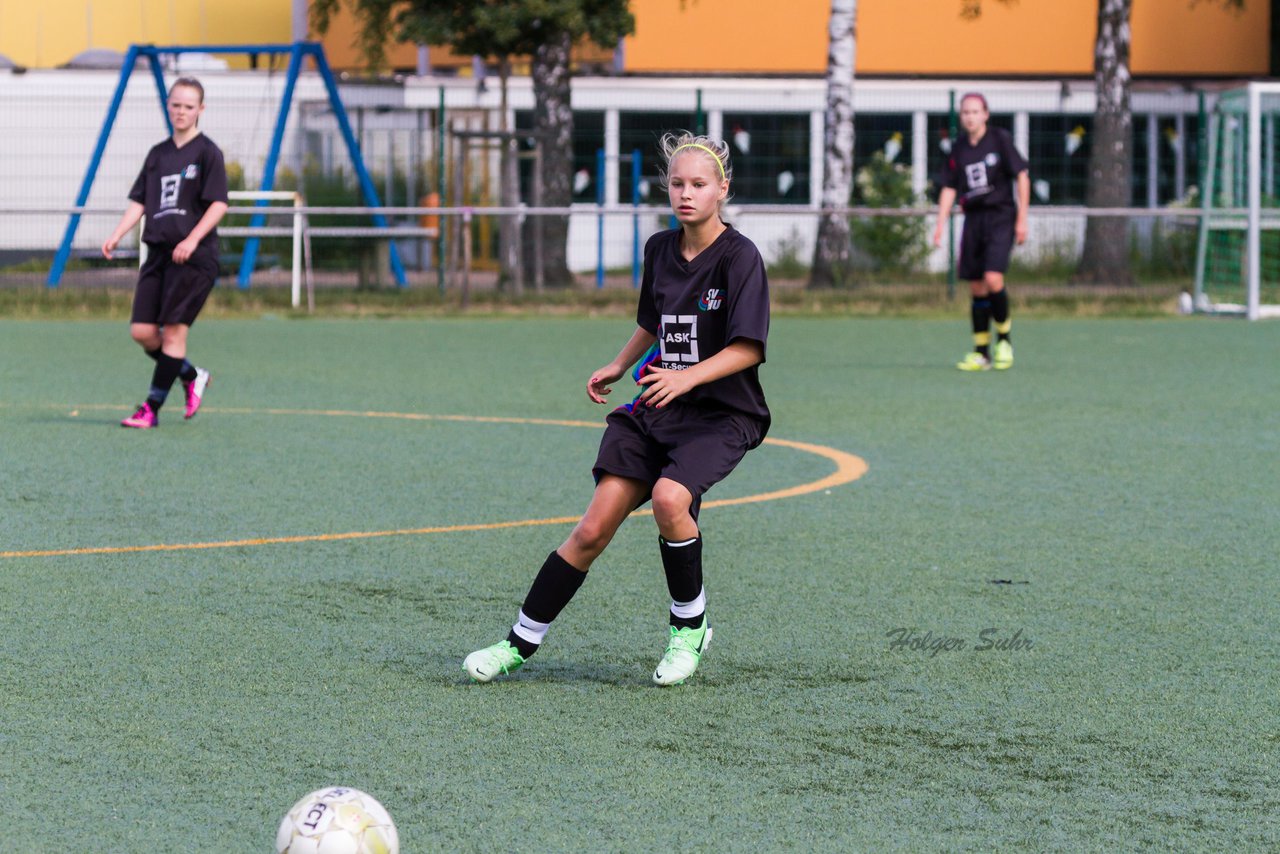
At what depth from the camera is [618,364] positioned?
18.0 ft

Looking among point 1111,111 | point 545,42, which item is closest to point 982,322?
point 1111,111

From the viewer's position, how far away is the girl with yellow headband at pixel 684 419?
525 centimetres

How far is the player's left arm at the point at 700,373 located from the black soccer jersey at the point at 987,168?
32.3ft

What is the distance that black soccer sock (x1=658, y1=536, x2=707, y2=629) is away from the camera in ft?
17.5

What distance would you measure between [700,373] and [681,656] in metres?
0.76

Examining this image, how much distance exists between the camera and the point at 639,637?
5.90 m

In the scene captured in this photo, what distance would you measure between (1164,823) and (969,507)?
14.7 ft

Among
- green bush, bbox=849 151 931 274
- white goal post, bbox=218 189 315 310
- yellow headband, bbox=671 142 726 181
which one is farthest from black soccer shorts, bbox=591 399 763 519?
green bush, bbox=849 151 931 274

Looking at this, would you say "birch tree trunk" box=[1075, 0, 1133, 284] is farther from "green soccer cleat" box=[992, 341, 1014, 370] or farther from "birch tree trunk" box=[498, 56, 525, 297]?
"green soccer cleat" box=[992, 341, 1014, 370]

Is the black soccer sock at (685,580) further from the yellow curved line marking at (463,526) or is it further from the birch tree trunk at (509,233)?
the birch tree trunk at (509,233)

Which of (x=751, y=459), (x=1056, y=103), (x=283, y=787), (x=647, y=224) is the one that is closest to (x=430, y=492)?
(x=751, y=459)

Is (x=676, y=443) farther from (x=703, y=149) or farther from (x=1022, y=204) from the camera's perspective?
(x=1022, y=204)

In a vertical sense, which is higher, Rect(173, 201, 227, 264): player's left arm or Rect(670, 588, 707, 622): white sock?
Rect(173, 201, 227, 264): player's left arm

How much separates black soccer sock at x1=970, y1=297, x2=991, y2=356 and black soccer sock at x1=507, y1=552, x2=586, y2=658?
10.0 meters
